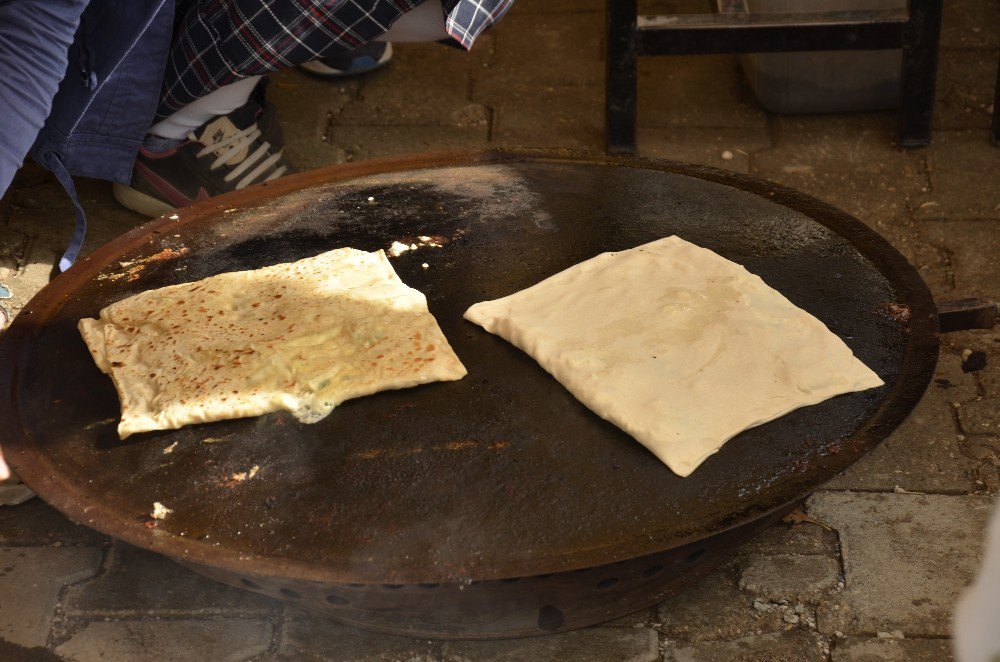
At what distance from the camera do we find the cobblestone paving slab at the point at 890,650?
182cm

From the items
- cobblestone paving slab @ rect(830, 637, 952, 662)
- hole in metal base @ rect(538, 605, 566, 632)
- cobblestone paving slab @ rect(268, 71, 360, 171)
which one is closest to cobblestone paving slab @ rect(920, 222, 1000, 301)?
cobblestone paving slab @ rect(830, 637, 952, 662)

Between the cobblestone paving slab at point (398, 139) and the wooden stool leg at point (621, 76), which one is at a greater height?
the wooden stool leg at point (621, 76)

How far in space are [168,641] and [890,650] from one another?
1.35 meters

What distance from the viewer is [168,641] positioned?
1.90 m

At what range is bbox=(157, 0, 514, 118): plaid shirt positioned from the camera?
8.89 feet

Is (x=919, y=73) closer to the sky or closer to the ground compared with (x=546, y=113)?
closer to the sky

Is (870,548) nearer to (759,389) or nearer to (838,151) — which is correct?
(759,389)

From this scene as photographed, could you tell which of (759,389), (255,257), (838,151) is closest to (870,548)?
(759,389)

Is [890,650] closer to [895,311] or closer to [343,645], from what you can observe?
[895,311]

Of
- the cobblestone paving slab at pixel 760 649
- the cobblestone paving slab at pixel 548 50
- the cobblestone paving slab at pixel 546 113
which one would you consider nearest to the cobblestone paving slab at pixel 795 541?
the cobblestone paving slab at pixel 760 649

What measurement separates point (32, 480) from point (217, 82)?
1546mm

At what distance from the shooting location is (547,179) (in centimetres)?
231

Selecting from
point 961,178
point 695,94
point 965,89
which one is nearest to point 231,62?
point 695,94

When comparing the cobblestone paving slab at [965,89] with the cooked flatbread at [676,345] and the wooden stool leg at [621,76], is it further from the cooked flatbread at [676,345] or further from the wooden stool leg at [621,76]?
the cooked flatbread at [676,345]
